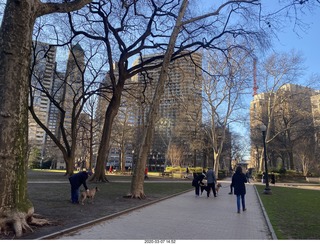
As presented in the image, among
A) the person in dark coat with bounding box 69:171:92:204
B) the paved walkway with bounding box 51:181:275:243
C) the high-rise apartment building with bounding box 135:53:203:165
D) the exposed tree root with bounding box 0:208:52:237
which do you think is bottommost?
the paved walkway with bounding box 51:181:275:243

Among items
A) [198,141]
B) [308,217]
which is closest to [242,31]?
[308,217]

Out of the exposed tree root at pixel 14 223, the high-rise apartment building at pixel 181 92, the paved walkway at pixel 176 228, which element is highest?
the high-rise apartment building at pixel 181 92

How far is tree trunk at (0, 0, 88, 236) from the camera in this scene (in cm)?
601

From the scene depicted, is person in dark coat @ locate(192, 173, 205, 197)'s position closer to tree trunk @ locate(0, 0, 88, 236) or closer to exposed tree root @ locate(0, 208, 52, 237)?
tree trunk @ locate(0, 0, 88, 236)

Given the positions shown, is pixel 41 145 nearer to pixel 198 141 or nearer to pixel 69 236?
pixel 198 141

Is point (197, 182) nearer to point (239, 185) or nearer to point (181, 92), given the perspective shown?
point (239, 185)

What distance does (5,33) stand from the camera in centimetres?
652

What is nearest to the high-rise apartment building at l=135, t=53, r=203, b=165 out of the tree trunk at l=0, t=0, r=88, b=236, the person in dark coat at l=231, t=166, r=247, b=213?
the person in dark coat at l=231, t=166, r=247, b=213

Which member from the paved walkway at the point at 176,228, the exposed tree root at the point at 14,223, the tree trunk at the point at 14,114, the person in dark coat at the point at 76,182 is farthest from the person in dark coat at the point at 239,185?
the exposed tree root at the point at 14,223

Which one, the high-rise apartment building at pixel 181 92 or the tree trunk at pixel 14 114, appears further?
the high-rise apartment building at pixel 181 92

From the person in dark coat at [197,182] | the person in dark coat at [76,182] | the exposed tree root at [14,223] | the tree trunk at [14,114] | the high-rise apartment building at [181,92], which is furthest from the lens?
the high-rise apartment building at [181,92]

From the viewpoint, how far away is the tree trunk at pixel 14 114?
19.7ft

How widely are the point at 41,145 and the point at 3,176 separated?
80914mm

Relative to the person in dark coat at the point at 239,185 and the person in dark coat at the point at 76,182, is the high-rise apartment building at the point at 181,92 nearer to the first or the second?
the person in dark coat at the point at 239,185
